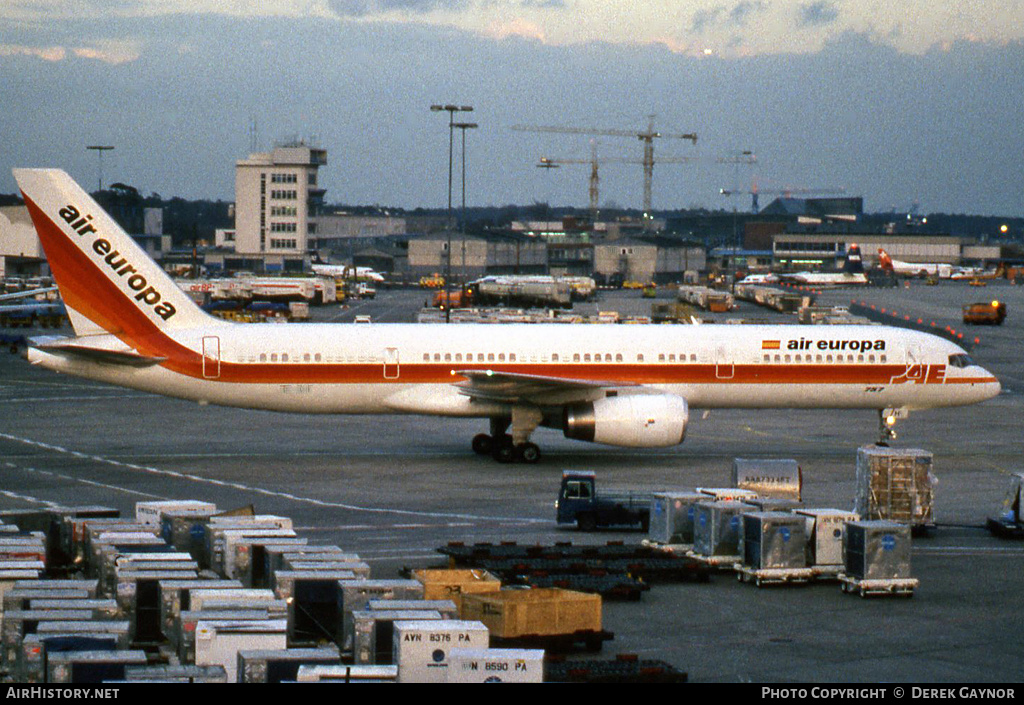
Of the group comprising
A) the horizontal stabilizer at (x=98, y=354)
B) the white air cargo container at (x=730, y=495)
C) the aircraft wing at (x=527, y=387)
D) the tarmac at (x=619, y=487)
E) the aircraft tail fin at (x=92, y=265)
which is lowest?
the tarmac at (x=619, y=487)

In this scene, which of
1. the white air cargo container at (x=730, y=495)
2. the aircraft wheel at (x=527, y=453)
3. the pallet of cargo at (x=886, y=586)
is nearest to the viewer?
the pallet of cargo at (x=886, y=586)

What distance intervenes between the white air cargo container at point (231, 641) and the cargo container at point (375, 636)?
1.47 m

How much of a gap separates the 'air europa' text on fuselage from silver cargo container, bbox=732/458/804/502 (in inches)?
821

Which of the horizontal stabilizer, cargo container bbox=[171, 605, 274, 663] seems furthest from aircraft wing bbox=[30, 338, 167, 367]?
cargo container bbox=[171, 605, 274, 663]

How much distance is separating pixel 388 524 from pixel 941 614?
49.7 feet

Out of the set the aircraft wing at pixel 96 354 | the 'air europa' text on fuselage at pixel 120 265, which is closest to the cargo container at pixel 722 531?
the aircraft wing at pixel 96 354

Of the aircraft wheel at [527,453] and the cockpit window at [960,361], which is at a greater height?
the cockpit window at [960,361]

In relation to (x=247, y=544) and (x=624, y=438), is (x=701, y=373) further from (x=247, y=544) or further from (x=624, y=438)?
(x=247, y=544)

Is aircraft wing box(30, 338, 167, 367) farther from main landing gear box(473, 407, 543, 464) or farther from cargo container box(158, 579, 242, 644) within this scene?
cargo container box(158, 579, 242, 644)

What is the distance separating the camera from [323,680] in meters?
19.4

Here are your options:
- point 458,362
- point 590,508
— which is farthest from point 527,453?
point 590,508

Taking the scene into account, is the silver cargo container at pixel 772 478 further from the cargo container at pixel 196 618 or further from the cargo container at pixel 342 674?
the cargo container at pixel 342 674

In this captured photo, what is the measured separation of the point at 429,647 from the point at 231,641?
10.1 ft

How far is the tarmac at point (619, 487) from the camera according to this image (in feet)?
86.5
